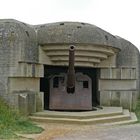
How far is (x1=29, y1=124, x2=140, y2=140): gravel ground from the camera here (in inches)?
341

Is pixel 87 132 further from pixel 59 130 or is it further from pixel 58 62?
pixel 58 62

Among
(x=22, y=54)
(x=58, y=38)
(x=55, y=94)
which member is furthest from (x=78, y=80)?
(x=22, y=54)

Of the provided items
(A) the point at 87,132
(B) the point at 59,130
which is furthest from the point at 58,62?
(A) the point at 87,132

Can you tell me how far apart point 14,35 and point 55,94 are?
292 cm

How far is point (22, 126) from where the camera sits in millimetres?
9672

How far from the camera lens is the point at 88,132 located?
9539 millimetres

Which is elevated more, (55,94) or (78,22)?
(78,22)

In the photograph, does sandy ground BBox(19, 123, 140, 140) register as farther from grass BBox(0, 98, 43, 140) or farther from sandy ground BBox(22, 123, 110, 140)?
grass BBox(0, 98, 43, 140)

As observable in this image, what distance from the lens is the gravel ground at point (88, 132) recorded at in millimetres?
8671

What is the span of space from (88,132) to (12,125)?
6.18 feet

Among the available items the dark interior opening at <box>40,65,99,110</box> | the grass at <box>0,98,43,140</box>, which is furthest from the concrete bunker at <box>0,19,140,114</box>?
the grass at <box>0,98,43,140</box>

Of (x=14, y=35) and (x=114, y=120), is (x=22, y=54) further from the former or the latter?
(x=114, y=120)

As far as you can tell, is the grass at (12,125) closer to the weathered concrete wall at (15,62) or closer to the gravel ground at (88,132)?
the gravel ground at (88,132)

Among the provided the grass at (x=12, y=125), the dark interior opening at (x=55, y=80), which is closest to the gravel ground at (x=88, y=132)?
the grass at (x=12, y=125)
